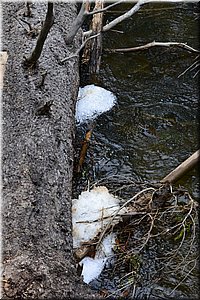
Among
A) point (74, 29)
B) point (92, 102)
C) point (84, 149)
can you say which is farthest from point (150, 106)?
point (74, 29)

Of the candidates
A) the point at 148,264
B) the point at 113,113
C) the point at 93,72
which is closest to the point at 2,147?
the point at 148,264

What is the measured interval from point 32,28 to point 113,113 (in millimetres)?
1097

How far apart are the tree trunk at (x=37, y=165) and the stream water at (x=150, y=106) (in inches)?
24.1

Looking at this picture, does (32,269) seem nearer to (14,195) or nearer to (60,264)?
(60,264)

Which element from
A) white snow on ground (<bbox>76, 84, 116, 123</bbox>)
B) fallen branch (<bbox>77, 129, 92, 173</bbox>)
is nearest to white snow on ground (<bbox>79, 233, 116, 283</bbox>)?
fallen branch (<bbox>77, 129, 92, 173</bbox>)

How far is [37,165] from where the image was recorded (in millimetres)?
3252

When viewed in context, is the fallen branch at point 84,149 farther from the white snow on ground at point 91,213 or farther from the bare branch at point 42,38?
the bare branch at point 42,38

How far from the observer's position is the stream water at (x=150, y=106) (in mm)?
4262

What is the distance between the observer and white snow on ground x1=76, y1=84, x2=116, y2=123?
15.8ft

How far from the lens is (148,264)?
11.6 feet

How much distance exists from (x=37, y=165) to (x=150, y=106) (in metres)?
1.91

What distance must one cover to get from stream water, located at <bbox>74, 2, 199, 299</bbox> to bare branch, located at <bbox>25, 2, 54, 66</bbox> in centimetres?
93

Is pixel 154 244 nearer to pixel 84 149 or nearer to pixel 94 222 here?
pixel 94 222

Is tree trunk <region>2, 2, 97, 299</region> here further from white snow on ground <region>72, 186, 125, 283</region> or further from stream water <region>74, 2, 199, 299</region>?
stream water <region>74, 2, 199, 299</region>
